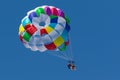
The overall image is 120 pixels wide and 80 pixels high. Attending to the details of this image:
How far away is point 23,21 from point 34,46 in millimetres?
3304

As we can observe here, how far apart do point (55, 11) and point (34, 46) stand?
484 cm

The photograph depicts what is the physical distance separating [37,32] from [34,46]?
71.8 inches

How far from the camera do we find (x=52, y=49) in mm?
71062

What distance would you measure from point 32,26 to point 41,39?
1860 millimetres

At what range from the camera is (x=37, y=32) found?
70.2m

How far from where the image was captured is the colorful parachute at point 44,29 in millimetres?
70375

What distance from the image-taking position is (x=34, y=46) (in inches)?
2790

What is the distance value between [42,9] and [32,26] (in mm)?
2385

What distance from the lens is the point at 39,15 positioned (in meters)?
70.5

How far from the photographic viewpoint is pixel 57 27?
232 ft

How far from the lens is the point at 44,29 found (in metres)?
70.4

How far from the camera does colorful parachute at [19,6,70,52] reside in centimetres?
7038

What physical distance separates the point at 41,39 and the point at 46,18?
2536mm

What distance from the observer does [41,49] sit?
7100 cm
